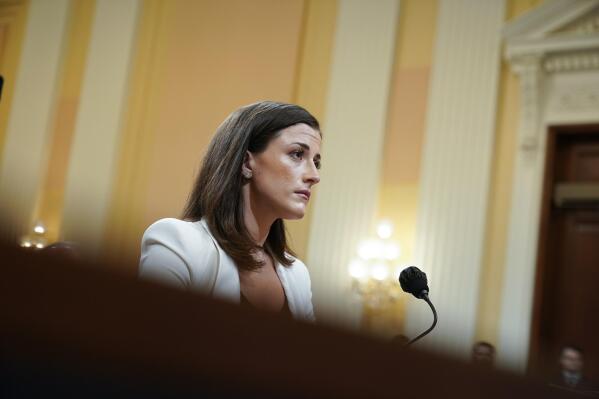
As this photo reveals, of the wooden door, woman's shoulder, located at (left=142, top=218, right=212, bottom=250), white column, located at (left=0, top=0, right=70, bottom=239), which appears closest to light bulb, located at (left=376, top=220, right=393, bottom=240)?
the wooden door

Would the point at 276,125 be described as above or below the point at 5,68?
below

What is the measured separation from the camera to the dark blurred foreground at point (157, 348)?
0.41 meters

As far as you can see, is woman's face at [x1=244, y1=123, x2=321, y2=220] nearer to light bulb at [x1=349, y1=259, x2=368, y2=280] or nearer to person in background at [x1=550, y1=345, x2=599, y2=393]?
person in background at [x1=550, y1=345, x2=599, y2=393]

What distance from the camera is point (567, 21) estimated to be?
22.6ft

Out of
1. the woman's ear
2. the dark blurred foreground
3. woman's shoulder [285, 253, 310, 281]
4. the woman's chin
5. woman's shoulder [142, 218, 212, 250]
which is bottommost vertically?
the dark blurred foreground

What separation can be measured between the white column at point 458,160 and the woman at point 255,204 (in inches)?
171

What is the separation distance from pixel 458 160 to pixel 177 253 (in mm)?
5333

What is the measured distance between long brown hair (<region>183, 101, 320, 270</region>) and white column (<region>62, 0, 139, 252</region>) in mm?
6540

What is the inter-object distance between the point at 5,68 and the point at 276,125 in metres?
8.56

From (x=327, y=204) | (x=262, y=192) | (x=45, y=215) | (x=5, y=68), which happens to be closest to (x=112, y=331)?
(x=262, y=192)

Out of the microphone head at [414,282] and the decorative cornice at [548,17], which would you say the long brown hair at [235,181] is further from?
the decorative cornice at [548,17]

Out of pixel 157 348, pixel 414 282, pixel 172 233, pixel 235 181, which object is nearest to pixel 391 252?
pixel 235 181

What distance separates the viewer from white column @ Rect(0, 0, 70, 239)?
31.2 ft

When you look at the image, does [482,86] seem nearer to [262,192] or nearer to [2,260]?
[262,192]
